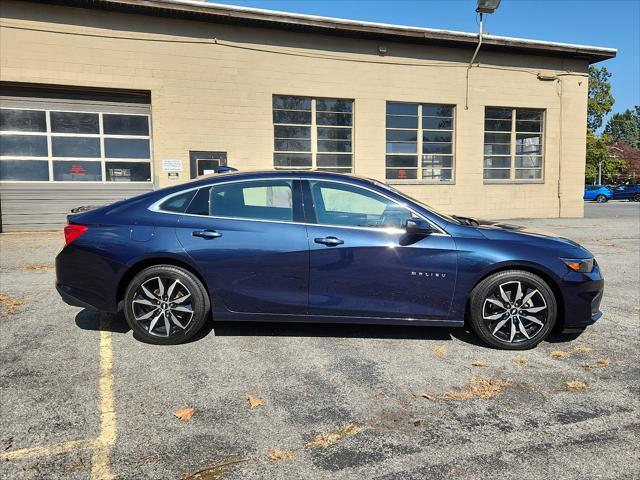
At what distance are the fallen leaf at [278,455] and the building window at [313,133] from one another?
39.1 ft

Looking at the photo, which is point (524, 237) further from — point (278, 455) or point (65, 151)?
point (65, 151)

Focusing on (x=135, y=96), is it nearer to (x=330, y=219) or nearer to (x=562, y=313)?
(x=330, y=219)

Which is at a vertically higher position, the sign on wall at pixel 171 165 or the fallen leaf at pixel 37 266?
the sign on wall at pixel 171 165

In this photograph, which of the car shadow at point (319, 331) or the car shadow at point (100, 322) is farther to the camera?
the car shadow at point (100, 322)

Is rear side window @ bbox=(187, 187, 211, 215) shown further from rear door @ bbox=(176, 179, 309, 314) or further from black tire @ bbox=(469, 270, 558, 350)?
black tire @ bbox=(469, 270, 558, 350)

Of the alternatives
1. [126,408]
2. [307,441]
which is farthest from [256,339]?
[307,441]

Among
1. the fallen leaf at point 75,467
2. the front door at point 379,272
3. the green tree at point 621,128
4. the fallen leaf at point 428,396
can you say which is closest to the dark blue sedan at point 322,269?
the front door at point 379,272

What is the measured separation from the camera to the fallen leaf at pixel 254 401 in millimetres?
3282

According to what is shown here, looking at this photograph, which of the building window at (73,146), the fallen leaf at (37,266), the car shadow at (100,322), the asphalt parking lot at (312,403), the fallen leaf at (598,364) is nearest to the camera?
the asphalt parking lot at (312,403)

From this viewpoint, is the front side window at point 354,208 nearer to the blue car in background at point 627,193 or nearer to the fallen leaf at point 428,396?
the fallen leaf at point 428,396

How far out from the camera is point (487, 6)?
14.9 meters

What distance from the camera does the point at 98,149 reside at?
12.9 meters

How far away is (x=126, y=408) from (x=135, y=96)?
38.1ft

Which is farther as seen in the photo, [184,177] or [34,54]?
[184,177]
